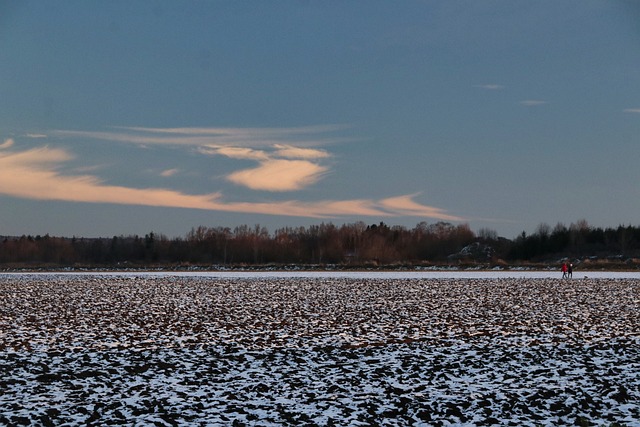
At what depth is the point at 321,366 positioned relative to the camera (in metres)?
12.4

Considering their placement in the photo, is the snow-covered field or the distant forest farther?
the distant forest

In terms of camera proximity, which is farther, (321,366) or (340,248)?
(340,248)

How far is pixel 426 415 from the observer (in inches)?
350

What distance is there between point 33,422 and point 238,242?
14058 cm

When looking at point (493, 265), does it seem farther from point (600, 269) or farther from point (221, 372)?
point (221, 372)

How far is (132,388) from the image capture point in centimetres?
1055

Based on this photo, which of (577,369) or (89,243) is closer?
(577,369)

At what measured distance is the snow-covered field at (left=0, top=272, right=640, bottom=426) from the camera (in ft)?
29.7

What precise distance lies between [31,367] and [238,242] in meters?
137

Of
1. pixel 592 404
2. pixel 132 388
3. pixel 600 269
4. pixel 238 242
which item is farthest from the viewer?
pixel 238 242

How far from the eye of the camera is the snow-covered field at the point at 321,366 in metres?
9.05

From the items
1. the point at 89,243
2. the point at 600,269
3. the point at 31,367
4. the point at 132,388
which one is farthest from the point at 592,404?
the point at 89,243

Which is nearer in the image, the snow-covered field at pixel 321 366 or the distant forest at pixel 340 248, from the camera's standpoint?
the snow-covered field at pixel 321 366

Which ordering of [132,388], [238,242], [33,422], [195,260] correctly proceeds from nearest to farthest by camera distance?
[33,422], [132,388], [195,260], [238,242]
